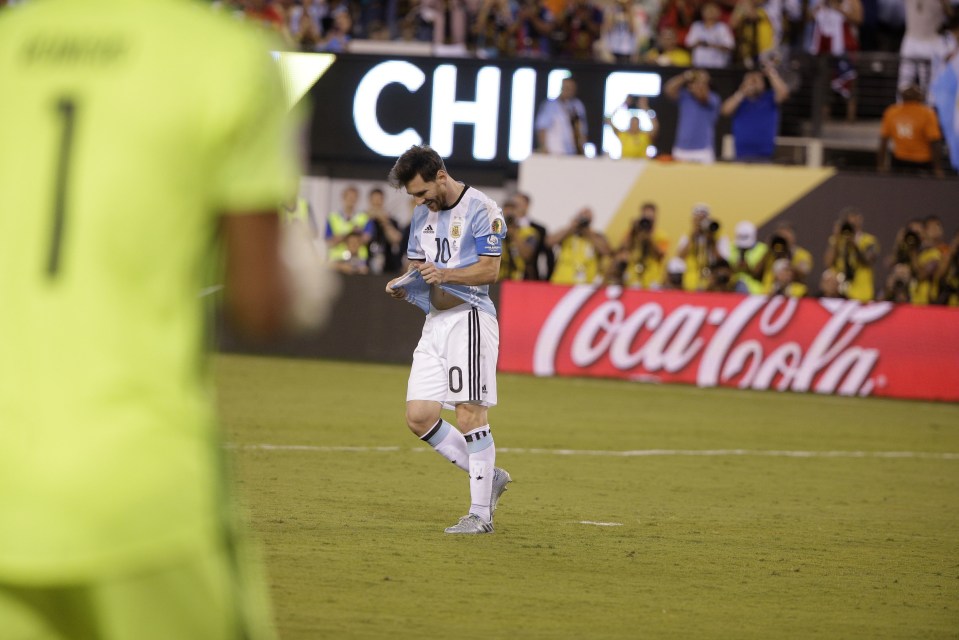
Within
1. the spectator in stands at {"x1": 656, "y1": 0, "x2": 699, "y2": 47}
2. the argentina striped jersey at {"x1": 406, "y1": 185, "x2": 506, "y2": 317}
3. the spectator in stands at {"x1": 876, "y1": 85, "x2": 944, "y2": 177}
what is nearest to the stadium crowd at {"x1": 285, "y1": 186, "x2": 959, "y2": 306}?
the spectator in stands at {"x1": 876, "y1": 85, "x2": 944, "y2": 177}

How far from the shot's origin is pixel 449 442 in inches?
356

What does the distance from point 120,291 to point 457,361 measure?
630 centimetres

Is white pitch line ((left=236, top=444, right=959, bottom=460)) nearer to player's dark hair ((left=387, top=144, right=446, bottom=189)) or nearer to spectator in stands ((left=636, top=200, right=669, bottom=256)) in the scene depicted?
player's dark hair ((left=387, top=144, right=446, bottom=189))

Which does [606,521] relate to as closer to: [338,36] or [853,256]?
[853,256]

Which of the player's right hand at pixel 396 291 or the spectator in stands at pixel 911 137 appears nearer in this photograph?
the player's right hand at pixel 396 291

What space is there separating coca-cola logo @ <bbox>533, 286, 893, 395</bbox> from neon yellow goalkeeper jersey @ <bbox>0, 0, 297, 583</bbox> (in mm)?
17307

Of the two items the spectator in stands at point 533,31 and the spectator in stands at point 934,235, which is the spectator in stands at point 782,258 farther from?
the spectator in stands at point 533,31

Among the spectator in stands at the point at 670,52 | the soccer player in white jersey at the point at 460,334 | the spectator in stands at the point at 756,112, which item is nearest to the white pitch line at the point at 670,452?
the soccer player in white jersey at the point at 460,334

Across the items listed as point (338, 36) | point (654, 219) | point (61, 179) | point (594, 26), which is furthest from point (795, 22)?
point (61, 179)

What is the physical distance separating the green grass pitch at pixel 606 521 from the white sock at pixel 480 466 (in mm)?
206

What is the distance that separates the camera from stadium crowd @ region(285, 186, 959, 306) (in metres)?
20.3

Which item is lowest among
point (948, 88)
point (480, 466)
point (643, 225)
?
point (480, 466)

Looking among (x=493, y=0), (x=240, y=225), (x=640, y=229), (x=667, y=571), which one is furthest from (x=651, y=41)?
(x=240, y=225)

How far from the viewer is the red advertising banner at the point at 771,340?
19609 millimetres
